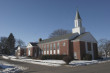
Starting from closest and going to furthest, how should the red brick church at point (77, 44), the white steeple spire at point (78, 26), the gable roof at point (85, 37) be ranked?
the red brick church at point (77, 44), the gable roof at point (85, 37), the white steeple spire at point (78, 26)

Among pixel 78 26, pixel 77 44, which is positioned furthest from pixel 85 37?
pixel 78 26

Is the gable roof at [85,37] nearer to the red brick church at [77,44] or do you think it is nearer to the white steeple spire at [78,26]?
the red brick church at [77,44]

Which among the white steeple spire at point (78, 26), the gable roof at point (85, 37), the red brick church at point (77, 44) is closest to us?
the red brick church at point (77, 44)

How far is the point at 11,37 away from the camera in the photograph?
90.7 metres

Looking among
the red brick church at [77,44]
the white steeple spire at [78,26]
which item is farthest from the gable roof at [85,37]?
the white steeple spire at [78,26]

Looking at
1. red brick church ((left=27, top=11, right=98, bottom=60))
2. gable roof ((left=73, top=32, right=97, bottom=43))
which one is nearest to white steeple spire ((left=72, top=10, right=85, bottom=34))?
red brick church ((left=27, top=11, right=98, bottom=60))

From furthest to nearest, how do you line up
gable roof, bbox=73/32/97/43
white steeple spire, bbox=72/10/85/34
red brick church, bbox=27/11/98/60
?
white steeple spire, bbox=72/10/85/34, gable roof, bbox=73/32/97/43, red brick church, bbox=27/11/98/60

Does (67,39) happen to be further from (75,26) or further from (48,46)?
(48,46)

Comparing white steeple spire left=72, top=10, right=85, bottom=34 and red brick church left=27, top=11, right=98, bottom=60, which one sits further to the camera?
white steeple spire left=72, top=10, right=85, bottom=34

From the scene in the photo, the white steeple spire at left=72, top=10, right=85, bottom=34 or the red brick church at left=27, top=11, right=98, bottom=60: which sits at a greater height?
the white steeple spire at left=72, top=10, right=85, bottom=34

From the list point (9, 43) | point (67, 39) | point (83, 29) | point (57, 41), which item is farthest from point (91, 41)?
point (9, 43)

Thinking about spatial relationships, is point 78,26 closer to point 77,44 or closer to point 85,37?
point 85,37

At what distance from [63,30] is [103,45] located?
25.1m

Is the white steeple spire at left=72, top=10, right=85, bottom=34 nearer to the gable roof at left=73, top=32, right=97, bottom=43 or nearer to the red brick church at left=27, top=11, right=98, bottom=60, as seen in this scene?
the red brick church at left=27, top=11, right=98, bottom=60
